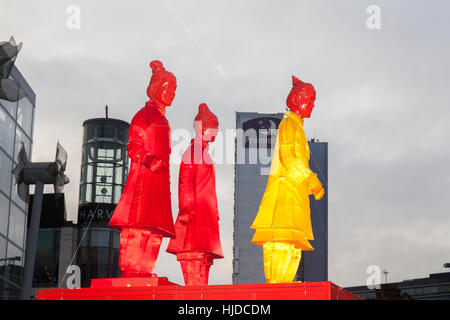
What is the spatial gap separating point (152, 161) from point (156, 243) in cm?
91

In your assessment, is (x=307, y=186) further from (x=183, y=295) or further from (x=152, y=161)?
(x=183, y=295)

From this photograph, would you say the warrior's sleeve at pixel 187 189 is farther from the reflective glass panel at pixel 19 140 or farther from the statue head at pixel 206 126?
the reflective glass panel at pixel 19 140

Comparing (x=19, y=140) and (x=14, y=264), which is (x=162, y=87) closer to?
(x=19, y=140)

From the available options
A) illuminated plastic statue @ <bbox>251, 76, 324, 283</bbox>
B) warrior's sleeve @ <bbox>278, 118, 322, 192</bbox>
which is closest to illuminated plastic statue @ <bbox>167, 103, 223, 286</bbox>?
illuminated plastic statue @ <bbox>251, 76, 324, 283</bbox>

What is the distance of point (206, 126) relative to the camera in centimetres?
899

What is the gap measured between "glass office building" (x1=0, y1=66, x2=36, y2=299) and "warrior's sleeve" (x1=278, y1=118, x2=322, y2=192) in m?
8.42

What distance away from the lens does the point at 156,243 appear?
7.88 meters

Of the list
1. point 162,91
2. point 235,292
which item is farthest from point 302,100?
point 235,292

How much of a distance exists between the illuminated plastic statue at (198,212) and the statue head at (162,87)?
84 centimetres

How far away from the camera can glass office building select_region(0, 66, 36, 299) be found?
49.8 feet

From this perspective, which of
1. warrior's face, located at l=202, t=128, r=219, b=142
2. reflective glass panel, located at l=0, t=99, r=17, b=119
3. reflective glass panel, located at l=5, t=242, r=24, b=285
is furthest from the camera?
reflective glass panel, located at l=5, t=242, r=24, b=285

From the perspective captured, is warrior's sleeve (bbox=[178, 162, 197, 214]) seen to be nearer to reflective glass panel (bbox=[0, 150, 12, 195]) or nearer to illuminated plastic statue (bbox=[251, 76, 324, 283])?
illuminated plastic statue (bbox=[251, 76, 324, 283])

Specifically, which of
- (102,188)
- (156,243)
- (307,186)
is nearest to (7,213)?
(102,188)

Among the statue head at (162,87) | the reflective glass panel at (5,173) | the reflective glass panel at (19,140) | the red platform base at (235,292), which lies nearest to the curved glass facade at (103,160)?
the reflective glass panel at (19,140)
